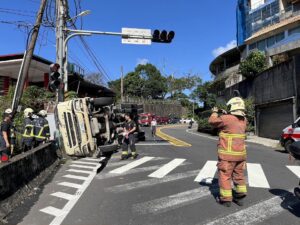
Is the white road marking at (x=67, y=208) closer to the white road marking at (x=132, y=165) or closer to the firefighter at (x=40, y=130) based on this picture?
the white road marking at (x=132, y=165)

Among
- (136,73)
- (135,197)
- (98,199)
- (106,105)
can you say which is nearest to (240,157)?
(135,197)

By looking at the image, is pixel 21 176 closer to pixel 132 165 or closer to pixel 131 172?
pixel 131 172

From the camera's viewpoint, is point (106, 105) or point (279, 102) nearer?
point (106, 105)

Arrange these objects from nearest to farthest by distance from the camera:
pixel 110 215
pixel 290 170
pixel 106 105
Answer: pixel 110 215, pixel 290 170, pixel 106 105

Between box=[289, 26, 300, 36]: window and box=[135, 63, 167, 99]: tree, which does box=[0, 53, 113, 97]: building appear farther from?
box=[135, 63, 167, 99]: tree

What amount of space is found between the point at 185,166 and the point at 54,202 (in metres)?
5.40

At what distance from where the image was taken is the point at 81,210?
269 inches

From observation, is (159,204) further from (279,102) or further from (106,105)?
(279,102)

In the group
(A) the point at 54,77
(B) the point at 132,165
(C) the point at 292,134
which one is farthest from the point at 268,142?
(A) the point at 54,77

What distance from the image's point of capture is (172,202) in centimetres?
723

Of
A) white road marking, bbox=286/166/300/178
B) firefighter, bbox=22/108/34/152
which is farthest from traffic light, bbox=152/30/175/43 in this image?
white road marking, bbox=286/166/300/178

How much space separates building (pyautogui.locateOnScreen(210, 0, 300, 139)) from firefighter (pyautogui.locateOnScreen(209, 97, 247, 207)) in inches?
688

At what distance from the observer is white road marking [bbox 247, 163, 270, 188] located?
8992 millimetres

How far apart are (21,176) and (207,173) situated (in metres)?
4.77
